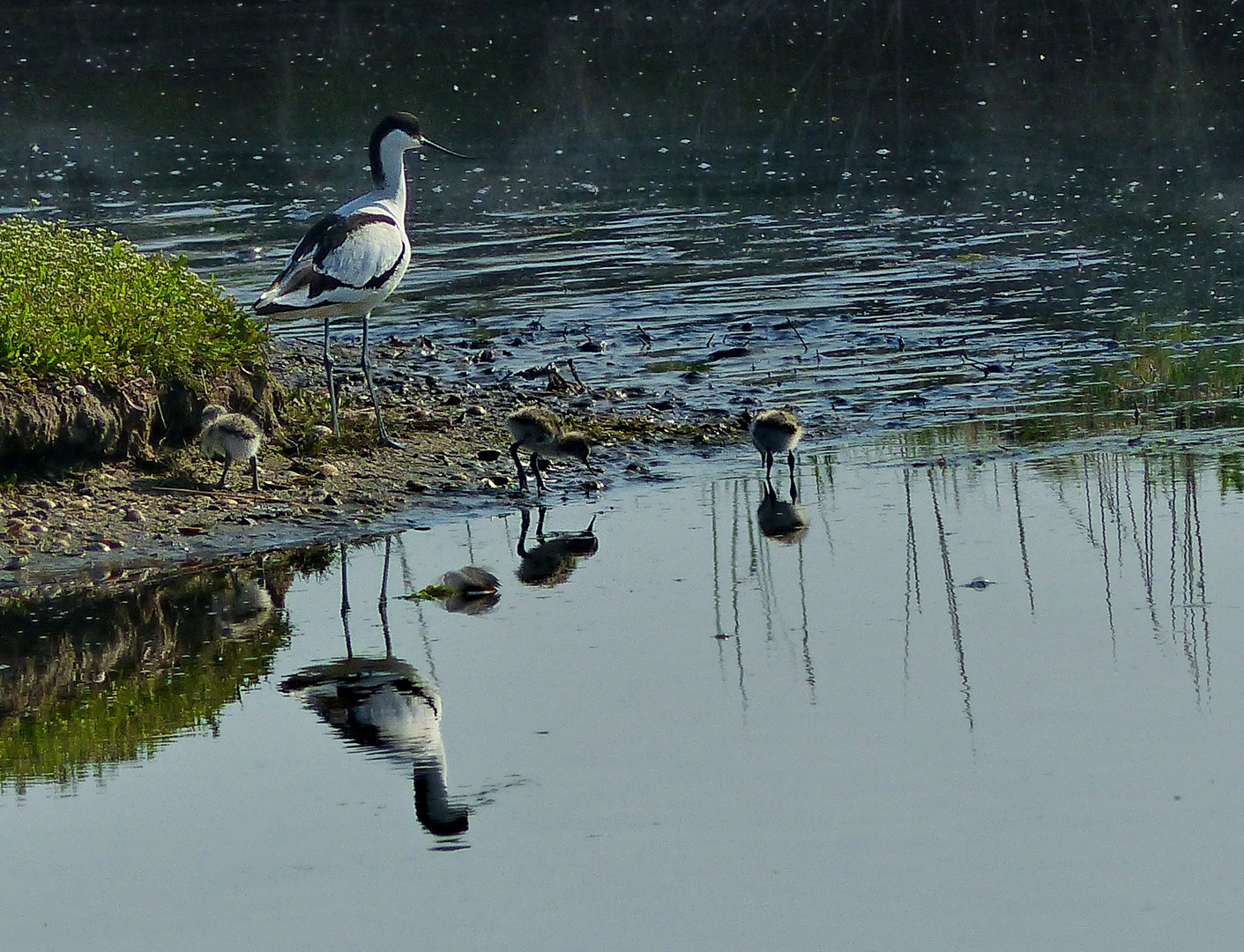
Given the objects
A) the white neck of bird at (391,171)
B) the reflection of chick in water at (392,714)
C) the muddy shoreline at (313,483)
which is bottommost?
the reflection of chick in water at (392,714)

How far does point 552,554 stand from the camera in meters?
8.71

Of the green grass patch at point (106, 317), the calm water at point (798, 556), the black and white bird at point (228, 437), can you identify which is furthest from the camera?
the green grass patch at point (106, 317)

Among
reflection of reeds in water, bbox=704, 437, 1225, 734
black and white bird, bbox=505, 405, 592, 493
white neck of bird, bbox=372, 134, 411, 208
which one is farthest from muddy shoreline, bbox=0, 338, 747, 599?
white neck of bird, bbox=372, 134, 411, 208

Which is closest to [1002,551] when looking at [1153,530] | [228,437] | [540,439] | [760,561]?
[1153,530]

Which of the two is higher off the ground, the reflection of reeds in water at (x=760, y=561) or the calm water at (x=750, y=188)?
the calm water at (x=750, y=188)

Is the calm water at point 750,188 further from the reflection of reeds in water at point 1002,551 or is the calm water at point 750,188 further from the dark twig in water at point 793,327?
the reflection of reeds in water at point 1002,551

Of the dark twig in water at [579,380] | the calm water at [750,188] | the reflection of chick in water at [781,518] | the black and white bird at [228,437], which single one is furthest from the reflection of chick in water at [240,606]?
the calm water at [750,188]

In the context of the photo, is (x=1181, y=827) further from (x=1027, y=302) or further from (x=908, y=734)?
(x=1027, y=302)

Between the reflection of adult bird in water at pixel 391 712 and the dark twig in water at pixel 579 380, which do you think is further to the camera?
the dark twig in water at pixel 579 380

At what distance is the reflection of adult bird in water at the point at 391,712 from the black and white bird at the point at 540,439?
8.01ft

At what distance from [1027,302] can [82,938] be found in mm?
10901

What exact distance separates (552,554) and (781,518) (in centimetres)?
121

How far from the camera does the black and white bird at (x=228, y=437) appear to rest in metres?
9.43

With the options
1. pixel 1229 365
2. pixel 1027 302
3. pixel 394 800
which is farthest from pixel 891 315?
pixel 394 800
